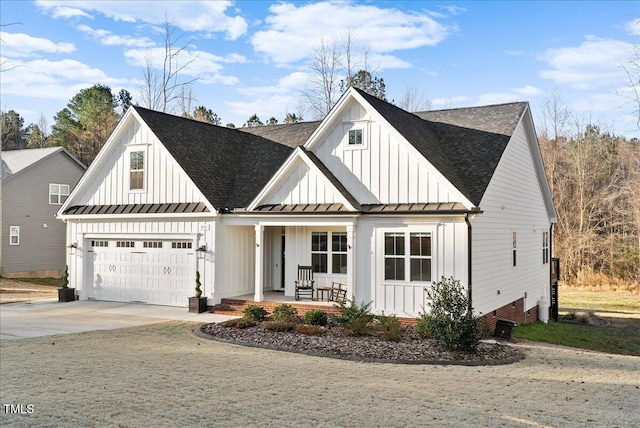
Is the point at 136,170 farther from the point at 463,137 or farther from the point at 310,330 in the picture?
the point at 463,137

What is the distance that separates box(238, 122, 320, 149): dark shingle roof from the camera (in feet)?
70.4

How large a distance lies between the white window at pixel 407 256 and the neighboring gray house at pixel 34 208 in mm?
25347

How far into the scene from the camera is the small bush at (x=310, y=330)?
1362 centimetres

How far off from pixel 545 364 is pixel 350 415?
5790 mm

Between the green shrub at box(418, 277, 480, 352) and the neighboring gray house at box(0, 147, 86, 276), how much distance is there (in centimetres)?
2820

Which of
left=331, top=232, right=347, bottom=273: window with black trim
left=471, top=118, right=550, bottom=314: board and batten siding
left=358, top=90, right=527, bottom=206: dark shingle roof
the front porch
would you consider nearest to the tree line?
left=471, top=118, right=550, bottom=314: board and batten siding

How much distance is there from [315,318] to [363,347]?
9.54 feet

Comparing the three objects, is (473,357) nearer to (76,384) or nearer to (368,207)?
(368,207)

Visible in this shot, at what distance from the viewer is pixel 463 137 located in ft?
60.2

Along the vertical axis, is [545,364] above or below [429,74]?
below

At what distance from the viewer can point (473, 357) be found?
1137cm

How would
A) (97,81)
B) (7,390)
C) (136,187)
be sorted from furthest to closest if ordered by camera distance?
(97,81) < (136,187) < (7,390)

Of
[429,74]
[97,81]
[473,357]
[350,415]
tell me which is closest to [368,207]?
[473,357]

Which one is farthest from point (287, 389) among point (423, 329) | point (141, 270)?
point (141, 270)
